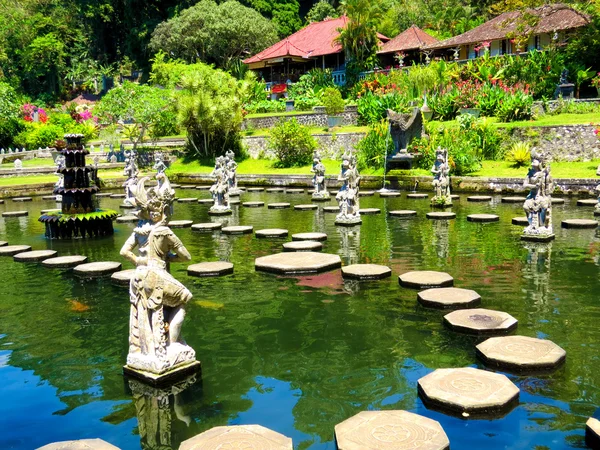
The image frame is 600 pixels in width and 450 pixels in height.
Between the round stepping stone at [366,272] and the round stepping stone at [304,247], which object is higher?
the round stepping stone at [304,247]

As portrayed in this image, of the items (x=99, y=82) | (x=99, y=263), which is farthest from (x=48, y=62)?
(x=99, y=263)

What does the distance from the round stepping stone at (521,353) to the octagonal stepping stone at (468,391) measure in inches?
18.1

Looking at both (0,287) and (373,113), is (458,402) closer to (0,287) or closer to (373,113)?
(0,287)

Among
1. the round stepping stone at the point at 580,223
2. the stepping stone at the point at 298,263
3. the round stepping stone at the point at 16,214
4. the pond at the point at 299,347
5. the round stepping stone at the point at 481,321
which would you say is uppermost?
the round stepping stone at the point at 580,223

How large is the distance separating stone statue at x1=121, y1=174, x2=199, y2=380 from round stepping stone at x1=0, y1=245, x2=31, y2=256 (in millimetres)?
9868

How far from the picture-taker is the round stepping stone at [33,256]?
45.9 ft

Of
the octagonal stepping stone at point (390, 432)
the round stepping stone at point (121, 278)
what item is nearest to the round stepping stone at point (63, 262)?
the round stepping stone at point (121, 278)

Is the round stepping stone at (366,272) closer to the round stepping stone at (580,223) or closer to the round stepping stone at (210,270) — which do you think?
the round stepping stone at (210,270)

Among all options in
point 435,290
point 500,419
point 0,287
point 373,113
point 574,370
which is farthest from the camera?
point 373,113

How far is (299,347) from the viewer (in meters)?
7.88

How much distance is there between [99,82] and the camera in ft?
257

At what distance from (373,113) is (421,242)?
24.2 meters

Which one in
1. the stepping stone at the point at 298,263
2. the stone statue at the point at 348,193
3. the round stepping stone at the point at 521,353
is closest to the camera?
the round stepping stone at the point at 521,353

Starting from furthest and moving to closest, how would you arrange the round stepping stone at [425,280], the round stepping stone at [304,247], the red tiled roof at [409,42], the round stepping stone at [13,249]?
1. the red tiled roof at [409,42]
2. the round stepping stone at [13,249]
3. the round stepping stone at [304,247]
4. the round stepping stone at [425,280]
